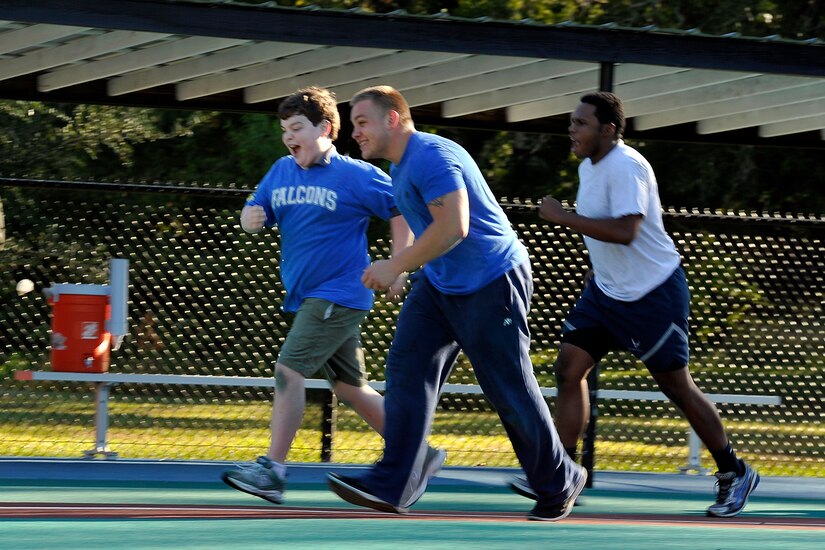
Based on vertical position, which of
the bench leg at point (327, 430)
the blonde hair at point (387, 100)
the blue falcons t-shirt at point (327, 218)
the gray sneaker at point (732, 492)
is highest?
the blonde hair at point (387, 100)

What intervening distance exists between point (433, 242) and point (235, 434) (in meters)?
6.76

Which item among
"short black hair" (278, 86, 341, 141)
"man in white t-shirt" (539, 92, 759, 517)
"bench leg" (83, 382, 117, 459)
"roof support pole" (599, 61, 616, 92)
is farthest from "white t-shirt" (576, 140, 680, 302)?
"bench leg" (83, 382, 117, 459)

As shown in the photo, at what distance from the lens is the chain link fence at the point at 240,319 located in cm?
836

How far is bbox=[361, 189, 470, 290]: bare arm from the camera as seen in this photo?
15.3 ft

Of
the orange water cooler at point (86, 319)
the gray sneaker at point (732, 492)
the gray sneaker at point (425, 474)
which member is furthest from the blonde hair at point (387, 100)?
the orange water cooler at point (86, 319)

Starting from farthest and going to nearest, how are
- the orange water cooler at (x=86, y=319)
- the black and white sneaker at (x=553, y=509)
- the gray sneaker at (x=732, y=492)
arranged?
the orange water cooler at (x=86, y=319), the gray sneaker at (x=732, y=492), the black and white sneaker at (x=553, y=509)

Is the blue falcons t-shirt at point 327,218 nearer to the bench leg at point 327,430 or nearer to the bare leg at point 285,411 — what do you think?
the bare leg at point 285,411

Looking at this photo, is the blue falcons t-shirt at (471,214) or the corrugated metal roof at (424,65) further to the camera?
the corrugated metal roof at (424,65)

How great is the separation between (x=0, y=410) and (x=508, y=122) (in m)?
4.39

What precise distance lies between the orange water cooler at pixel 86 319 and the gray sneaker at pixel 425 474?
3.10m

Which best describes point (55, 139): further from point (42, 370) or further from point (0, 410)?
point (42, 370)

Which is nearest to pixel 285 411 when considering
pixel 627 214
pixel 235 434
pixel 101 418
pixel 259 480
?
pixel 259 480

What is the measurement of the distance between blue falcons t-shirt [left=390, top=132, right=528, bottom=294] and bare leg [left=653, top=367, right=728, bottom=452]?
1197 mm

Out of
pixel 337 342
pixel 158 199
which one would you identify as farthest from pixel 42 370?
pixel 337 342
